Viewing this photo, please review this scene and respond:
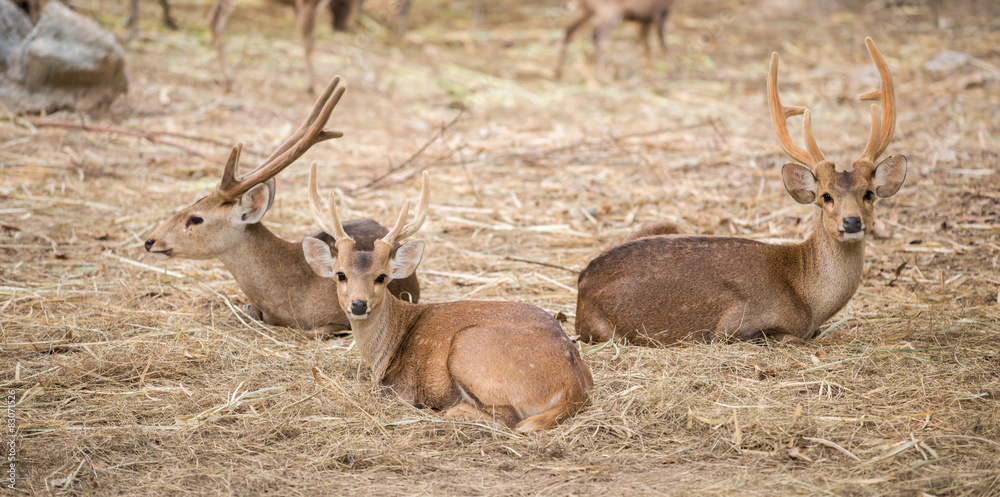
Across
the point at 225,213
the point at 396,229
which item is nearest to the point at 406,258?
the point at 396,229

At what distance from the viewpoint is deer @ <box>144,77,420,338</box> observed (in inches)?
211

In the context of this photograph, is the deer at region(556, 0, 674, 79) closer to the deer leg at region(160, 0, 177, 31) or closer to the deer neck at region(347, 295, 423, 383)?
the deer leg at region(160, 0, 177, 31)

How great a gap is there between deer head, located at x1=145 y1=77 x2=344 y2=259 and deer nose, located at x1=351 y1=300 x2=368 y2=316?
149 centimetres

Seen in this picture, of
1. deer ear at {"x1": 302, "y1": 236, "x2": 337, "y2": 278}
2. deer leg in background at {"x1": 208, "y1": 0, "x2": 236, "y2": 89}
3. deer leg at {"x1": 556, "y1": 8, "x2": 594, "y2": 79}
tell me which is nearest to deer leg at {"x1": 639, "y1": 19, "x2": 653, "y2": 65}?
deer leg at {"x1": 556, "y1": 8, "x2": 594, "y2": 79}

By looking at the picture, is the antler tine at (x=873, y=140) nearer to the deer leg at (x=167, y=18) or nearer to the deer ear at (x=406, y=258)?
the deer ear at (x=406, y=258)

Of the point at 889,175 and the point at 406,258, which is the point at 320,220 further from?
the point at 889,175

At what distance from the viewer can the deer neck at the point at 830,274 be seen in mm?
5043

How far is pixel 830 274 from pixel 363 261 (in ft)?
8.78

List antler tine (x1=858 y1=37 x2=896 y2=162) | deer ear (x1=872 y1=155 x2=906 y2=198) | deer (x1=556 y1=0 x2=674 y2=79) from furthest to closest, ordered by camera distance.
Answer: deer (x1=556 y1=0 x2=674 y2=79)
antler tine (x1=858 y1=37 x2=896 y2=162)
deer ear (x1=872 y1=155 x2=906 y2=198)

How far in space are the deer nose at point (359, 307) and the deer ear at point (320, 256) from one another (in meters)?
0.39

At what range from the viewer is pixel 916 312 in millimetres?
5426

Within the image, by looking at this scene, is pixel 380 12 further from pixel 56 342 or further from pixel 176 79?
pixel 56 342

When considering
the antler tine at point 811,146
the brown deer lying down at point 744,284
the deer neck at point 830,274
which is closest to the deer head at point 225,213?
the brown deer lying down at point 744,284

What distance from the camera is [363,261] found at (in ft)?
14.1
